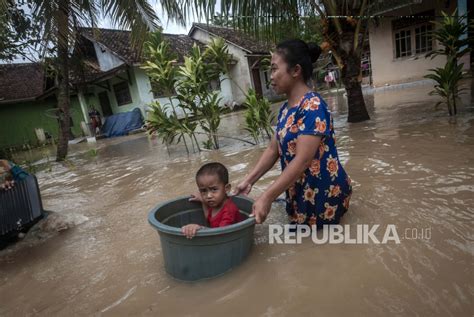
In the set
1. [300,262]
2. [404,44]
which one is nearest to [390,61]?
[404,44]

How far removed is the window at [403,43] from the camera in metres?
12.6

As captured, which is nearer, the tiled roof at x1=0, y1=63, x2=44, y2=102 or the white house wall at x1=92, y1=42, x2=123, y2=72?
the white house wall at x1=92, y1=42, x2=123, y2=72

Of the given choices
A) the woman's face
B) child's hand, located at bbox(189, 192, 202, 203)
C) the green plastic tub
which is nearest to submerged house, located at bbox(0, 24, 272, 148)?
child's hand, located at bbox(189, 192, 202, 203)

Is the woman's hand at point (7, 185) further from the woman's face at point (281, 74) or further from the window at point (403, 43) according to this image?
the window at point (403, 43)

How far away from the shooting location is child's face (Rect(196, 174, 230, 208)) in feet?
7.18

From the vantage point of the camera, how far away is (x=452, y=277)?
1.76 m

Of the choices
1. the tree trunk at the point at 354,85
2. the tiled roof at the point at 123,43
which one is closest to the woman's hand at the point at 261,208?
the tree trunk at the point at 354,85

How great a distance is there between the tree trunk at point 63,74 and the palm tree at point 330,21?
2827 mm

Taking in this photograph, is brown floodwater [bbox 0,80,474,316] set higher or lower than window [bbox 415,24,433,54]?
lower

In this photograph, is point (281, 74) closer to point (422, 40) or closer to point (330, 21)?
point (330, 21)

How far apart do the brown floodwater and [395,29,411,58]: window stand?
982cm

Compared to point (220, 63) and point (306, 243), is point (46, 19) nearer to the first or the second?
point (220, 63)

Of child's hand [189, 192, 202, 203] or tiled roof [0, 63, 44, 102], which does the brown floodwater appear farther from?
tiled roof [0, 63, 44, 102]

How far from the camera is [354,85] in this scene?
21.2 ft
